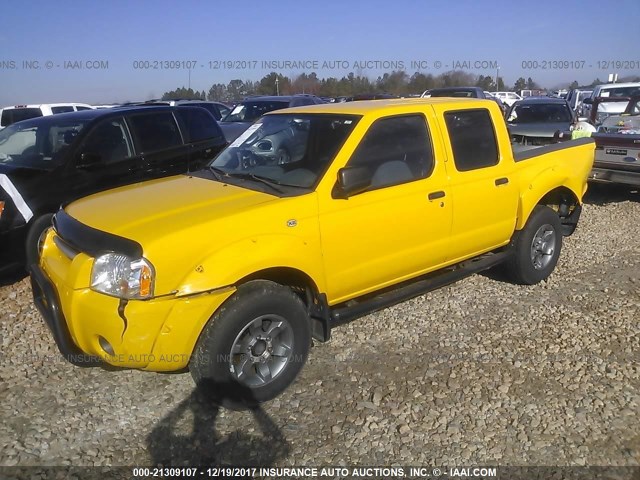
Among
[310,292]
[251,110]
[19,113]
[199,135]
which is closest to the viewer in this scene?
[310,292]

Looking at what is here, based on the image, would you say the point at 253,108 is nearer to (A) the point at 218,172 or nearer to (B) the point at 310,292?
(A) the point at 218,172

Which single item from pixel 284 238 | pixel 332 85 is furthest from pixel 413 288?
pixel 332 85

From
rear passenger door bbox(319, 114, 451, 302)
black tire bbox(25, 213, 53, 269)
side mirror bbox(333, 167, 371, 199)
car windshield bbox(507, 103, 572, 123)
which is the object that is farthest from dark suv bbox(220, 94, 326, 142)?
side mirror bbox(333, 167, 371, 199)

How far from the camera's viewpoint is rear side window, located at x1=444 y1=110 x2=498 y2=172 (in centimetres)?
440

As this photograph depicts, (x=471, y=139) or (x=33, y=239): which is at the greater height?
(x=471, y=139)

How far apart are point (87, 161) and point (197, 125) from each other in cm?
189

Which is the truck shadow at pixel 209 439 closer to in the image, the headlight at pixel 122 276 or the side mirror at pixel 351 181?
the headlight at pixel 122 276

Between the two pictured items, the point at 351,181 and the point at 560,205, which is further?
the point at 560,205

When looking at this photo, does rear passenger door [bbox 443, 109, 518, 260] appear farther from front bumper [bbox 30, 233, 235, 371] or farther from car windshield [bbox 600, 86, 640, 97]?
car windshield [bbox 600, 86, 640, 97]

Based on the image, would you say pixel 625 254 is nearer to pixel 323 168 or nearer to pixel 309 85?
pixel 323 168

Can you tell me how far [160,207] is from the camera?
3439mm

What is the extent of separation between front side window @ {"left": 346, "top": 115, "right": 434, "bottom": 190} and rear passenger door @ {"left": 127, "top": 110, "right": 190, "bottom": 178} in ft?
11.5

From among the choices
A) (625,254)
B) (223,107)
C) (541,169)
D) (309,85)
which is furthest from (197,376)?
(309,85)

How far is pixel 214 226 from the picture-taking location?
3131mm
